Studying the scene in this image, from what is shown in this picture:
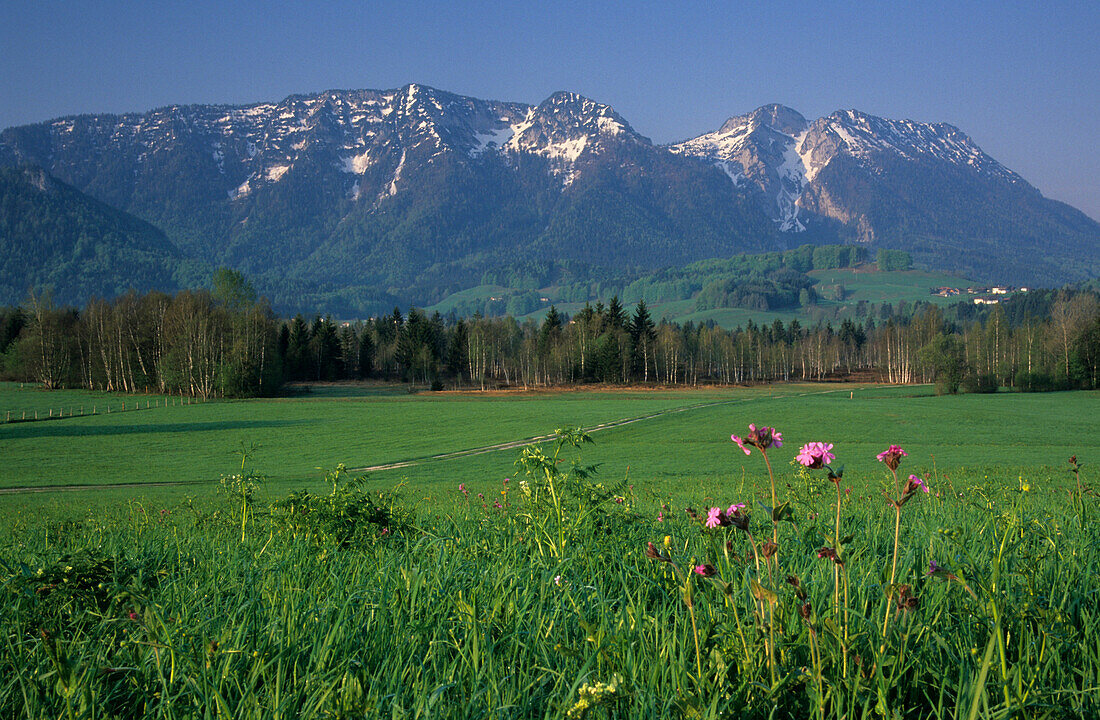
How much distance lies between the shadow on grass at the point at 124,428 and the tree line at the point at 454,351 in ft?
90.9

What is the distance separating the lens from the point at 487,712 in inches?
93.9

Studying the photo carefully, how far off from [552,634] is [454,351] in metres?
123

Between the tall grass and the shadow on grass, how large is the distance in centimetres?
5424

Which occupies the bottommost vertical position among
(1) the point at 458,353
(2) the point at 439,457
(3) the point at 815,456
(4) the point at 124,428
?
(2) the point at 439,457

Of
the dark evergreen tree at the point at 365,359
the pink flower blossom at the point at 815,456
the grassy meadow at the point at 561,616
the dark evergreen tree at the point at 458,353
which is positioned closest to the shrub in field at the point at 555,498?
the grassy meadow at the point at 561,616

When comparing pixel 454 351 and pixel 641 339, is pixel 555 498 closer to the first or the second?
pixel 641 339

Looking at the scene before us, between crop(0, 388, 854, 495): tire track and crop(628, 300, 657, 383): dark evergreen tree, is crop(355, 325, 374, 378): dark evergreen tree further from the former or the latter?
crop(0, 388, 854, 495): tire track

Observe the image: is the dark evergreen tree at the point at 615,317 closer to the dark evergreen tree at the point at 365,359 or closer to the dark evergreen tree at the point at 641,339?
the dark evergreen tree at the point at 641,339

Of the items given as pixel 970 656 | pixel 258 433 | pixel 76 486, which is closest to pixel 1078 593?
pixel 970 656

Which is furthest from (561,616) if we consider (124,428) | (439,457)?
(124,428)

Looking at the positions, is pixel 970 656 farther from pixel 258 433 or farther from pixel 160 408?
pixel 160 408

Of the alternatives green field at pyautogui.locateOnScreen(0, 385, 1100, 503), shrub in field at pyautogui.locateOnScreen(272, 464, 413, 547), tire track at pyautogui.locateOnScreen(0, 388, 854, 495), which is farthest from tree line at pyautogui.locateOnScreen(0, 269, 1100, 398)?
shrub in field at pyautogui.locateOnScreen(272, 464, 413, 547)

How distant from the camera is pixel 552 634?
313cm

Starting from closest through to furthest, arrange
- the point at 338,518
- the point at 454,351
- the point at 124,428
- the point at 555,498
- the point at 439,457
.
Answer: the point at 555,498 < the point at 338,518 < the point at 439,457 < the point at 124,428 < the point at 454,351
